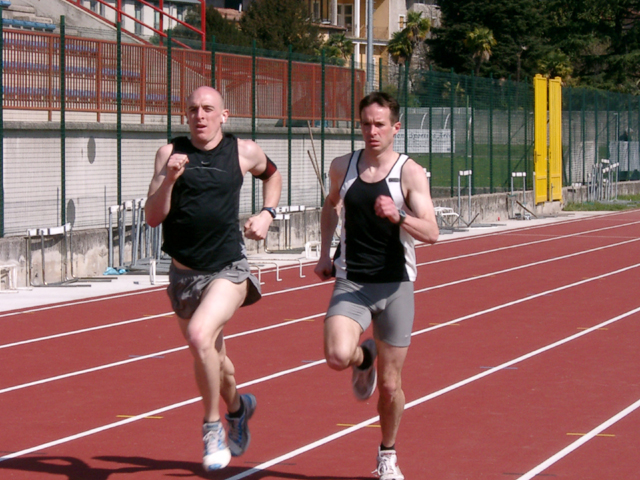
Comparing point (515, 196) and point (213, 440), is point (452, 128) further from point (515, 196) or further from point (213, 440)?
point (213, 440)

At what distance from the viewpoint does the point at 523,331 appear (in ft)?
36.7

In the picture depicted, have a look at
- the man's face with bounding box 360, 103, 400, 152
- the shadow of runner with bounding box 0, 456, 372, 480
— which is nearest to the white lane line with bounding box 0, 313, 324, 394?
the shadow of runner with bounding box 0, 456, 372, 480

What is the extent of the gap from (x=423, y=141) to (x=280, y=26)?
34.6m

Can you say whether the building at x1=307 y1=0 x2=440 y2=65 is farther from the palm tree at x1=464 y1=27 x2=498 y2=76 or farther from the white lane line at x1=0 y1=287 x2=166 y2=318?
the white lane line at x1=0 y1=287 x2=166 y2=318

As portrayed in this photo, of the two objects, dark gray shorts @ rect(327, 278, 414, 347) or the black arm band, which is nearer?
dark gray shorts @ rect(327, 278, 414, 347)

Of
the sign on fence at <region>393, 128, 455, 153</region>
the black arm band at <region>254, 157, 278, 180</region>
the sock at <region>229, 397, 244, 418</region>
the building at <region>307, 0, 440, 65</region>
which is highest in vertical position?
the building at <region>307, 0, 440, 65</region>

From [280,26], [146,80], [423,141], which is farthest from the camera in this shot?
[280,26]

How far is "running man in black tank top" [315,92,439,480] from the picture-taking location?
226 inches

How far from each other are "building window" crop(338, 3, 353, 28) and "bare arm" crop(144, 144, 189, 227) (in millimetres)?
82882

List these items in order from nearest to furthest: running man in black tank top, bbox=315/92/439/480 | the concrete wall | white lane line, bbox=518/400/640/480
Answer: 1. running man in black tank top, bbox=315/92/439/480
2. white lane line, bbox=518/400/640/480
3. the concrete wall

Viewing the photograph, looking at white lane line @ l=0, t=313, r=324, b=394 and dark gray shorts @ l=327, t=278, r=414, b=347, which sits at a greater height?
dark gray shorts @ l=327, t=278, r=414, b=347

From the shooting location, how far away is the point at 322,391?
8.23 m

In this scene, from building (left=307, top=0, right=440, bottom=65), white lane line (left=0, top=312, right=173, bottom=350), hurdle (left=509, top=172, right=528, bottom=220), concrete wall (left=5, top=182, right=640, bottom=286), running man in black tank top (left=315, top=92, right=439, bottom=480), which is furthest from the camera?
building (left=307, top=0, right=440, bottom=65)

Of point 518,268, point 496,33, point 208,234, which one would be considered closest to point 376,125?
point 208,234
